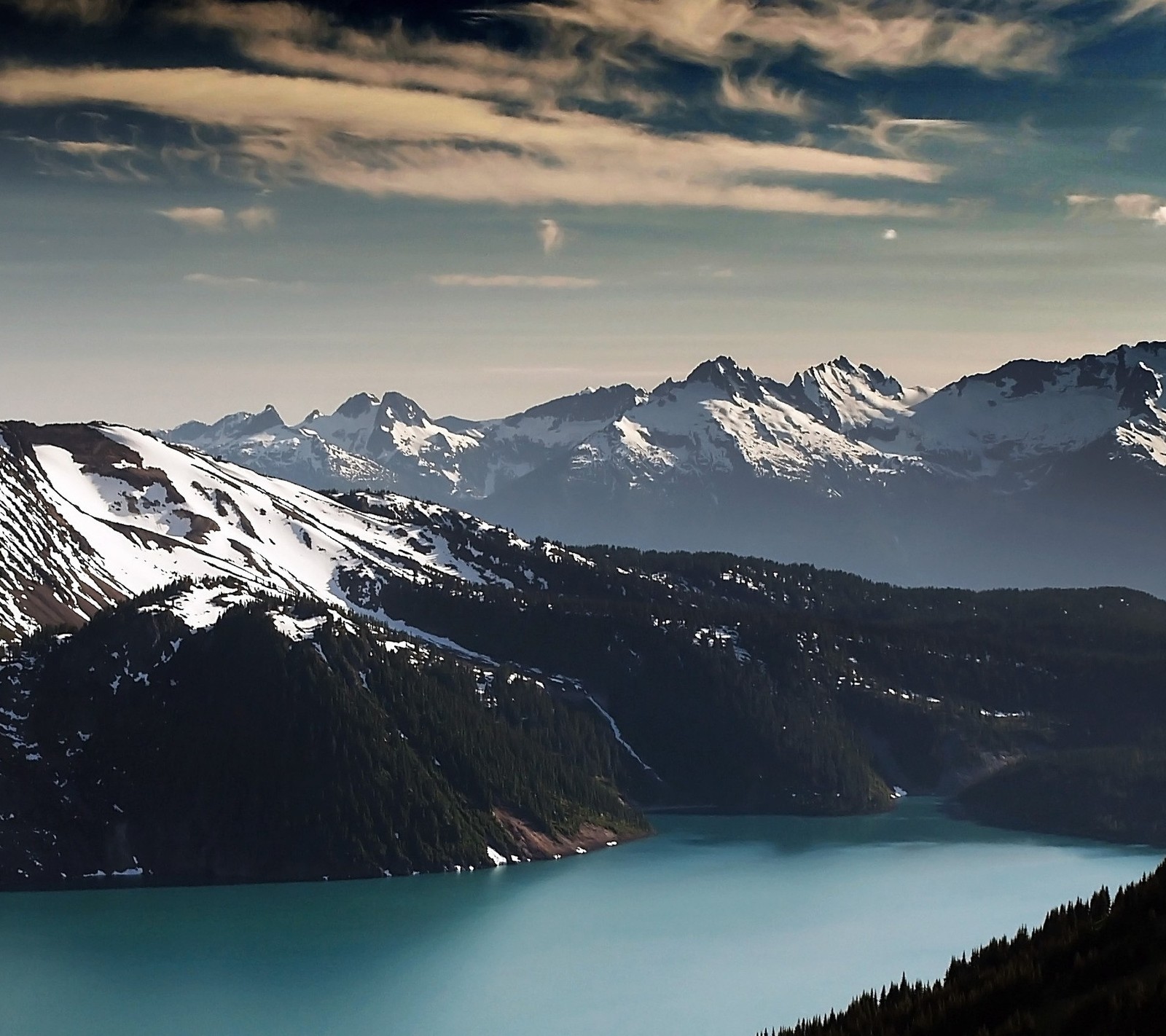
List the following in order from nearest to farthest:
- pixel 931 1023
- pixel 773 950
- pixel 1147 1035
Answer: pixel 1147 1035
pixel 931 1023
pixel 773 950

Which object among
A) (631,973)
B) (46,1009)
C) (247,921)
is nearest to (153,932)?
(247,921)

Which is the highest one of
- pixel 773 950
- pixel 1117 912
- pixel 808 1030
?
pixel 1117 912

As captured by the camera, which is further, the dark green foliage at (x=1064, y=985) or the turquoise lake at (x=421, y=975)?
the turquoise lake at (x=421, y=975)

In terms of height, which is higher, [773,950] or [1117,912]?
[1117,912]

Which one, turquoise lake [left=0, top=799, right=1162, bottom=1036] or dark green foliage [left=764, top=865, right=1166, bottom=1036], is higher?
dark green foliage [left=764, top=865, right=1166, bottom=1036]

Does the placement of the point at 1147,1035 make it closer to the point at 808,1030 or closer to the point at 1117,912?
the point at 1117,912

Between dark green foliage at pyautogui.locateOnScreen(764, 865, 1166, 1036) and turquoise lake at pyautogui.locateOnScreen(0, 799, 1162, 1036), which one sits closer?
dark green foliage at pyautogui.locateOnScreen(764, 865, 1166, 1036)

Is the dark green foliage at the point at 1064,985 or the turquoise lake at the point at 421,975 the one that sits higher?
the dark green foliage at the point at 1064,985

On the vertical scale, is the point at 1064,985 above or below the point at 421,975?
above
